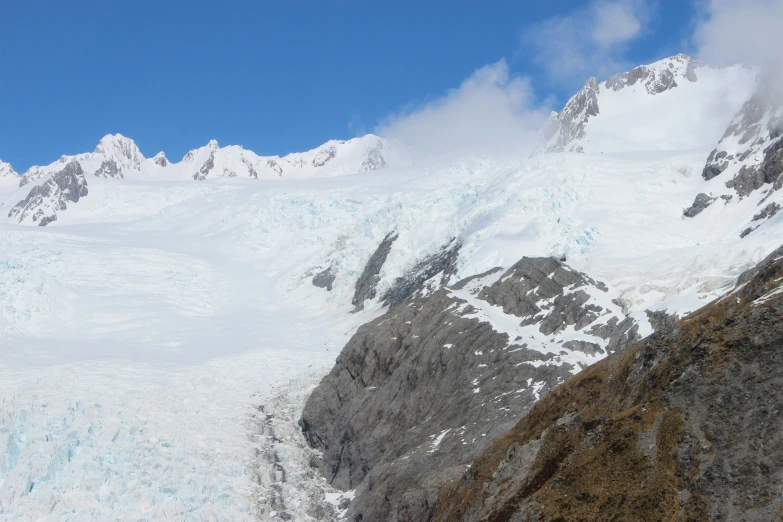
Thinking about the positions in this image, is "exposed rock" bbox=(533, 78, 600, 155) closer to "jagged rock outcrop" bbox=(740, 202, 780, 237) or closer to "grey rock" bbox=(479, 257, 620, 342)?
"jagged rock outcrop" bbox=(740, 202, 780, 237)

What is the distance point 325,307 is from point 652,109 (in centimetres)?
9692

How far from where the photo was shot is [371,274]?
98875 mm

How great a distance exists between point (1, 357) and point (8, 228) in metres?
51.8

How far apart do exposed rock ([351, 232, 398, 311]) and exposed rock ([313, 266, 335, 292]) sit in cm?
459

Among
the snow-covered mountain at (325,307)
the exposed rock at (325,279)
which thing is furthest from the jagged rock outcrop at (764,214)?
the exposed rock at (325,279)

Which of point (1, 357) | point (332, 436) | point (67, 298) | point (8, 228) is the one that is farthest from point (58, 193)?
point (332, 436)

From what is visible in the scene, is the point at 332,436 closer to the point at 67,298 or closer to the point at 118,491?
the point at 118,491

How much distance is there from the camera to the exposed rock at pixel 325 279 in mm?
104594

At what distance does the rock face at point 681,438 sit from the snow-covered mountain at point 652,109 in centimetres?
12380

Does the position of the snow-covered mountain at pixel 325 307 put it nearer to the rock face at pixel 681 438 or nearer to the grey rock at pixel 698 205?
the grey rock at pixel 698 205

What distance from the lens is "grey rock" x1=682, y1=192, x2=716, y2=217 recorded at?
83.6m

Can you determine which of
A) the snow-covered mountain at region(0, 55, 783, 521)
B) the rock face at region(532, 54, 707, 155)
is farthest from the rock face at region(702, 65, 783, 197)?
the rock face at region(532, 54, 707, 155)

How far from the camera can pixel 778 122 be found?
290ft

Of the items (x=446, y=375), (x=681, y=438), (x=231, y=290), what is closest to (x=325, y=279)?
(x=231, y=290)
